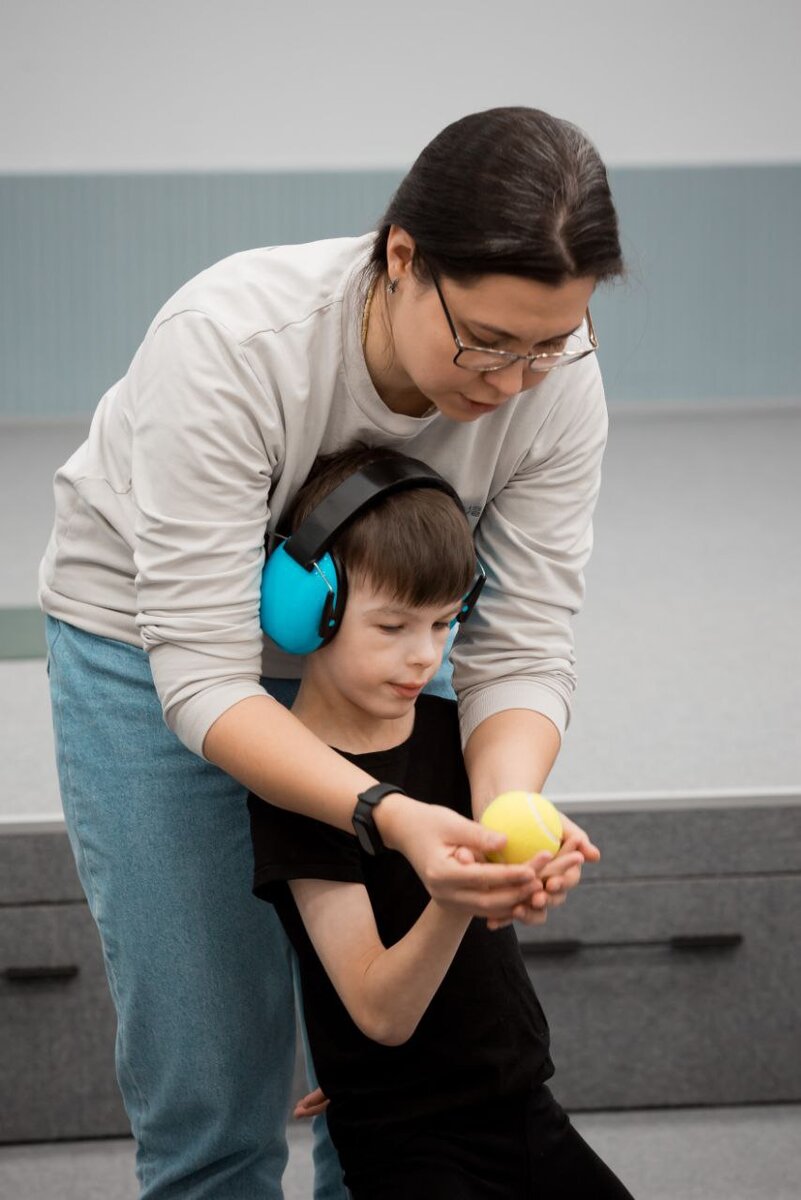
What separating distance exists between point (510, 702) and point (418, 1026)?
287 millimetres

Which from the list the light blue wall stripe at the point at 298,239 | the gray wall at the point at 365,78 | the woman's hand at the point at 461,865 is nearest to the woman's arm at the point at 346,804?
the woman's hand at the point at 461,865

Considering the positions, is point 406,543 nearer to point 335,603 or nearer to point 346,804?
point 335,603

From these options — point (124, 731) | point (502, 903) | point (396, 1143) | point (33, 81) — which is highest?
point (33, 81)

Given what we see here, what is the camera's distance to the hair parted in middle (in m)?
1.13

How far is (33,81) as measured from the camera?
240 cm

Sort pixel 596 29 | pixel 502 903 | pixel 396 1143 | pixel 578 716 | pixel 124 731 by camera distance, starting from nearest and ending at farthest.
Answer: pixel 502 903 < pixel 396 1143 < pixel 124 731 < pixel 578 716 < pixel 596 29

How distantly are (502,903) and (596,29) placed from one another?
6.49ft

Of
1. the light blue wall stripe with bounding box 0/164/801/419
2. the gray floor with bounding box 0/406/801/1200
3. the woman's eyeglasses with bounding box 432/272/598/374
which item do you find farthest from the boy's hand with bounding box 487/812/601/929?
the light blue wall stripe with bounding box 0/164/801/419

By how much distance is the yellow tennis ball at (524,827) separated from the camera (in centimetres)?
99

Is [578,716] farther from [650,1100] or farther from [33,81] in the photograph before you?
[33,81]

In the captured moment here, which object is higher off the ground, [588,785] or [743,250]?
[743,250]

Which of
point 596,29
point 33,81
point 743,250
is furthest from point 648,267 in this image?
point 33,81

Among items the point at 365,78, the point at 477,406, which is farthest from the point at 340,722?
the point at 365,78

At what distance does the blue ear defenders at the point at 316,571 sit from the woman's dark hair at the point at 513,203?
181 millimetres
